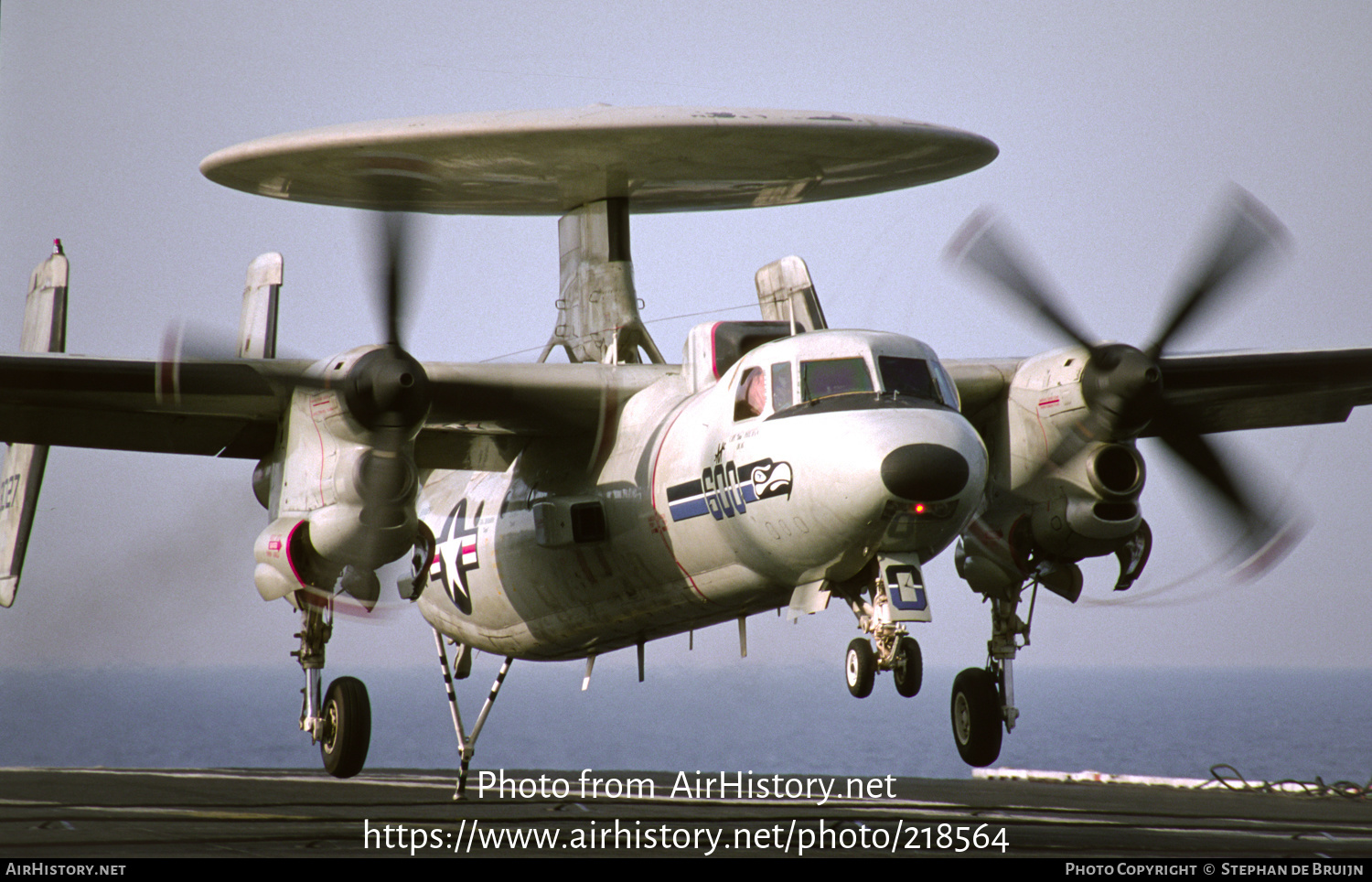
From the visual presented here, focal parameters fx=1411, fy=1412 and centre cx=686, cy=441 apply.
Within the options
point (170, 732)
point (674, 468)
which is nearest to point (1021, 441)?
point (674, 468)

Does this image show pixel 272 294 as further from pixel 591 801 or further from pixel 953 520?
pixel 953 520

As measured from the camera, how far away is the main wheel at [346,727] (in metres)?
15.5

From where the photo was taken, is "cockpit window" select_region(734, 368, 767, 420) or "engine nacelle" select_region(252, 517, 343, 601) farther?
"engine nacelle" select_region(252, 517, 343, 601)

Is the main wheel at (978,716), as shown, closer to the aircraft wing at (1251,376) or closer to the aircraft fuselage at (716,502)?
the aircraft fuselage at (716,502)

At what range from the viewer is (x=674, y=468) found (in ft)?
43.4

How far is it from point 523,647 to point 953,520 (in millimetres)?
7165

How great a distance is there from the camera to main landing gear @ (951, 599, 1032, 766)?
582 inches

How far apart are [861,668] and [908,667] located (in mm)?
385

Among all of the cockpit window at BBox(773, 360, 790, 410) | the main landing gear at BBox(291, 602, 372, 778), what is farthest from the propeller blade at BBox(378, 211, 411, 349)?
the cockpit window at BBox(773, 360, 790, 410)

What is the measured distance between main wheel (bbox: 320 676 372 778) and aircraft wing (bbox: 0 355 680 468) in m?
2.95

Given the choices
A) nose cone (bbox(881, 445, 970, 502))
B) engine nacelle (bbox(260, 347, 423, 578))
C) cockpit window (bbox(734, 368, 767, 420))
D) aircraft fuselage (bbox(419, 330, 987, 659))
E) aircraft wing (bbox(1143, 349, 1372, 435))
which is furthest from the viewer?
aircraft wing (bbox(1143, 349, 1372, 435))

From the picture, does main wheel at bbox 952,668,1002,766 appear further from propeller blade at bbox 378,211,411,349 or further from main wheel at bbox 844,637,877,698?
propeller blade at bbox 378,211,411,349

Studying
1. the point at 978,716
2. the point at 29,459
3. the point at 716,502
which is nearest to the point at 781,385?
the point at 716,502

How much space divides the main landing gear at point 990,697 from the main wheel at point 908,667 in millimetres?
3576
